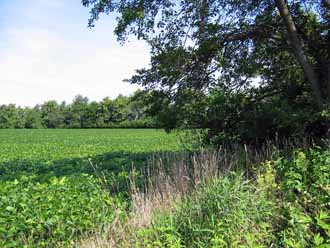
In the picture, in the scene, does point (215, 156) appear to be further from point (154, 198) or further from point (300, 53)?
point (300, 53)

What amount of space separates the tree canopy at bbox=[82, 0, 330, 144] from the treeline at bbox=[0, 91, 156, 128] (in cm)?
6411

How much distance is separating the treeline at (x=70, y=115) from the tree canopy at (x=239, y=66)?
64.1 metres

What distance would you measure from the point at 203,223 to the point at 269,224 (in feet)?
2.53

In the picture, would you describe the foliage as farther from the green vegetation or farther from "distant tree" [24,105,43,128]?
"distant tree" [24,105,43,128]

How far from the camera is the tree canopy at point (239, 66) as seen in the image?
7594 mm

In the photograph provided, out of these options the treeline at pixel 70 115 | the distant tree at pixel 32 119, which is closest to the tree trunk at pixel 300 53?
the treeline at pixel 70 115

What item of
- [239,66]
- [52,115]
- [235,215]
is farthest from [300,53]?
[52,115]

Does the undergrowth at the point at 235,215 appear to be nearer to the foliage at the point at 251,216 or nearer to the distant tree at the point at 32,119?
the foliage at the point at 251,216

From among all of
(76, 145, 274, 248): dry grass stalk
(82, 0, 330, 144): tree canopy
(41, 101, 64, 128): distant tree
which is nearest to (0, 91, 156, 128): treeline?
(41, 101, 64, 128): distant tree

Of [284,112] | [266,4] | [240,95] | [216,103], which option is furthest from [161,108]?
[266,4]

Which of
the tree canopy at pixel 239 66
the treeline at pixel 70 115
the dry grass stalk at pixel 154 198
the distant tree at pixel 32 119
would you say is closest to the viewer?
the dry grass stalk at pixel 154 198

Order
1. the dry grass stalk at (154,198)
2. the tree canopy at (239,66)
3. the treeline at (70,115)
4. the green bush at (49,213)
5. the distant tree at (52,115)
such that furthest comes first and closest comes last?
the distant tree at (52,115), the treeline at (70,115), the tree canopy at (239,66), the green bush at (49,213), the dry grass stalk at (154,198)

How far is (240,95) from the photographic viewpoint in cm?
855

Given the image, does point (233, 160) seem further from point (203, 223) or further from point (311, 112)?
point (203, 223)
